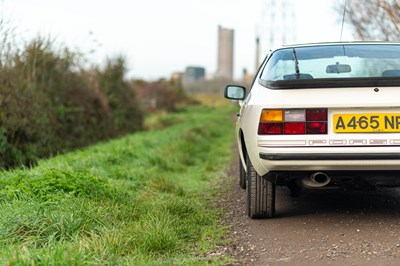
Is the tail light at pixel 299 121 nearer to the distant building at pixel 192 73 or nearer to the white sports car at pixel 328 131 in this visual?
the white sports car at pixel 328 131

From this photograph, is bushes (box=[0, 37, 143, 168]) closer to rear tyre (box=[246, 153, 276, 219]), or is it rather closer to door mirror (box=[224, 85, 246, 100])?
door mirror (box=[224, 85, 246, 100])

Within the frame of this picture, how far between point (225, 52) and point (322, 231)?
28.9m

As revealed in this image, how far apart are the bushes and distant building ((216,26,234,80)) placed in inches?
219

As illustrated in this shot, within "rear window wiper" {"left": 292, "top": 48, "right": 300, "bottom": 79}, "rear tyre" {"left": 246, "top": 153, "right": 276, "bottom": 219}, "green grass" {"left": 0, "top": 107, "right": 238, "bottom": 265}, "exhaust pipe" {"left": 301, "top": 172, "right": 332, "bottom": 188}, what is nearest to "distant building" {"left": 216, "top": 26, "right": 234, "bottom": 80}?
"green grass" {"left": 0, "top": 107, "right": 238, "bottom": 265}

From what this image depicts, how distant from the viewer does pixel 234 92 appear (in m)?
6.91

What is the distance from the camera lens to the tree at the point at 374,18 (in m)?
8.88

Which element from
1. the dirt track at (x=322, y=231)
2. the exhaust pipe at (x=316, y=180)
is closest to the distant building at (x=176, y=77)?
the dirt track at (x=322, y=231)

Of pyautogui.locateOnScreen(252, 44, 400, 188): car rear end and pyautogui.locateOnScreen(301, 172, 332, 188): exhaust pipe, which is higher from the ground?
pyautogui.locateOnScreen(252, 44, 400, 188): car rear end

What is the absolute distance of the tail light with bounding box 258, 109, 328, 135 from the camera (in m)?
4.74

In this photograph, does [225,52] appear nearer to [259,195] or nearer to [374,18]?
[374,18]

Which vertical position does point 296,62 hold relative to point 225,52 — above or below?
above

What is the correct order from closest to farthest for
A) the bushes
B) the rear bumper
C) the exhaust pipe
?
the rear bumper, the exhaust pipe, the bushes

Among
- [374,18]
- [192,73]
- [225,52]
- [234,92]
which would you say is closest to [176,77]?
[192,73]

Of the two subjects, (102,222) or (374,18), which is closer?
(102,222)
